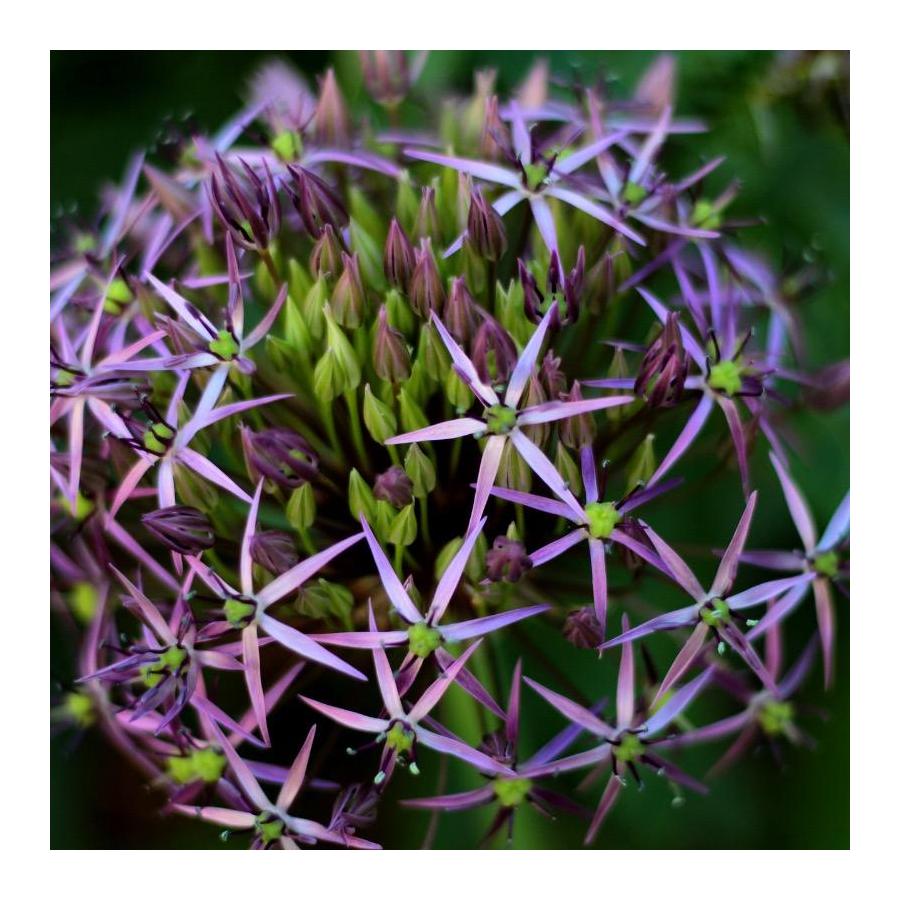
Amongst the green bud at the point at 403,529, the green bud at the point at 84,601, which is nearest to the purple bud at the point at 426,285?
the green bud at the point at 403,529

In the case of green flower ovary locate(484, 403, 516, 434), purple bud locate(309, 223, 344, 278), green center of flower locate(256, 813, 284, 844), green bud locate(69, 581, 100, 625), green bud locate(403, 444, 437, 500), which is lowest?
green center of flower locate(256, 813, 284, 844)

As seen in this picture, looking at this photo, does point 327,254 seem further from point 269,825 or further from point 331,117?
point 269,825

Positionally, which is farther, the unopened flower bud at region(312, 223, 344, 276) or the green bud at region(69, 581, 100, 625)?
the green bud at region(69, 581, 100, 625)

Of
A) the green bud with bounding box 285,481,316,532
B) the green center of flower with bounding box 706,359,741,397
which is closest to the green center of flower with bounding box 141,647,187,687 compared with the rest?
the green bud with bounding box 285,481,316,532

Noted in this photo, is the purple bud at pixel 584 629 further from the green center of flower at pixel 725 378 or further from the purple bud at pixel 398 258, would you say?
the purple bud at pixel 398 258

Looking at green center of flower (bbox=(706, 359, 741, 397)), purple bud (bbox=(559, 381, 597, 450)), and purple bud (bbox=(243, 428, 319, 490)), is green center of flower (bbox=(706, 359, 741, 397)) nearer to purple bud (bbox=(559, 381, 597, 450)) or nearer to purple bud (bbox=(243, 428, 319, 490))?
purple bud (bbox=(559, 381, 597, 450))

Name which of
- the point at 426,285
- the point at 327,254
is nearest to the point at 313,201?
the point at 327,254
